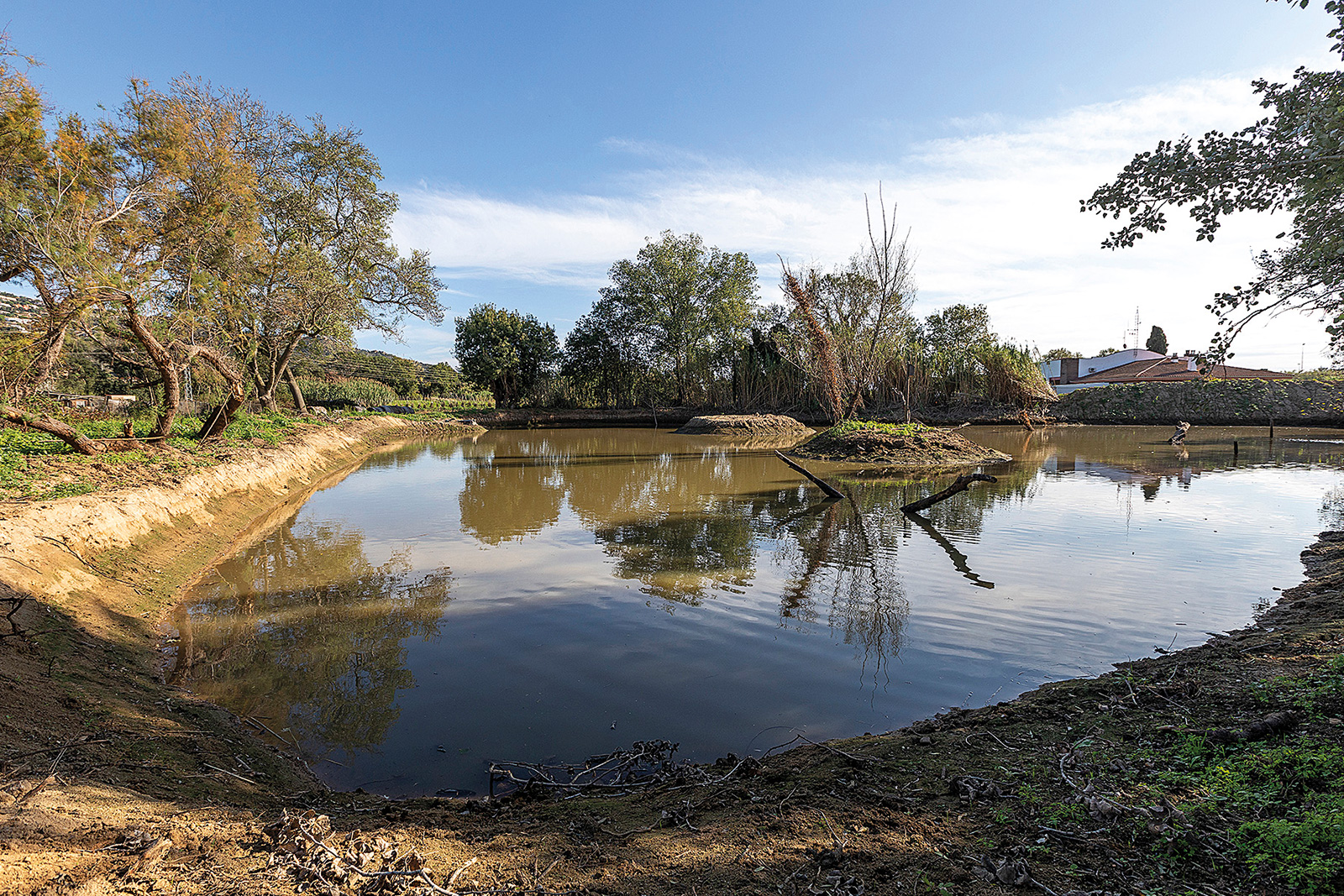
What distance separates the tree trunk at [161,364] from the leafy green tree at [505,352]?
32.3 meters

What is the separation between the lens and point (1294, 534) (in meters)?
9.31

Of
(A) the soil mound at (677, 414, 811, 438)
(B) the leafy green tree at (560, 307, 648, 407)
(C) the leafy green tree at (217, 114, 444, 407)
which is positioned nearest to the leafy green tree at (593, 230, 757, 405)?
(B) the leafy green tree at (560, 307, 648, 407)

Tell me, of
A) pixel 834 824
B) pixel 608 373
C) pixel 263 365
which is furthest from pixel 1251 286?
pixel 608 373

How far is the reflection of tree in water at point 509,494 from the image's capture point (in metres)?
10.8

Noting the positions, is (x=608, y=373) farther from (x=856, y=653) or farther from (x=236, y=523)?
(x=856, y=653)

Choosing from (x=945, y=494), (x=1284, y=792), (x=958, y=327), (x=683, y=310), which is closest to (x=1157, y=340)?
(x=958, y=327)

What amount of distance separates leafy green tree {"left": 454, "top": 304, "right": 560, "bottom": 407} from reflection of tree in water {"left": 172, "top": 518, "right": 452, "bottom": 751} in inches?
1480

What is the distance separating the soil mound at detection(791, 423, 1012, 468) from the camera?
62.7ft

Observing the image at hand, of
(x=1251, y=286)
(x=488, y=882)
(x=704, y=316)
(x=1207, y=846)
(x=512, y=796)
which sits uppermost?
(x=704, y=316)

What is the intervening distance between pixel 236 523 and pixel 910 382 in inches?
1383

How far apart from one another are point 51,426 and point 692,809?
465 inches

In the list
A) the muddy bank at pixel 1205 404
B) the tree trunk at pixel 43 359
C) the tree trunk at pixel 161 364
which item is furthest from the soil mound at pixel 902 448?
the muddy bank at pixel 1205 404

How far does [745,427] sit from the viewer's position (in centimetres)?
3134

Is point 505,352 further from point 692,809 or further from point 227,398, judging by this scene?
point 692,809
